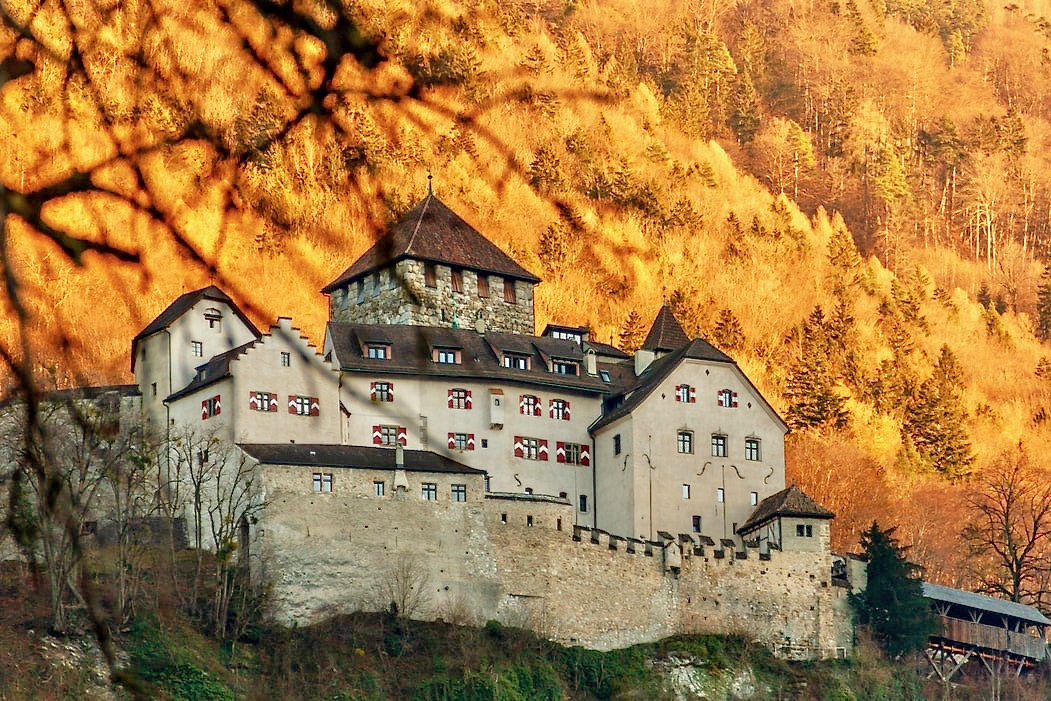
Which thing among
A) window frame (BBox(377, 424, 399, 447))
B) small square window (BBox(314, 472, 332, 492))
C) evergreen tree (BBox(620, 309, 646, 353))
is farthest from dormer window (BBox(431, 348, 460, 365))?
evergreen tree (BBox(620, 309, 646, 353))

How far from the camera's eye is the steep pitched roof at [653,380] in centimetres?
6122

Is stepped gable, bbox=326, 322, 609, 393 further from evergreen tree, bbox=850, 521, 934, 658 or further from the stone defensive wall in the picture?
evergreen tree, bbox=850, 521, 934, 658

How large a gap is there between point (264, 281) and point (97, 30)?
5.82 feet

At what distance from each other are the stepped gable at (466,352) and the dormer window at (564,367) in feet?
0.61

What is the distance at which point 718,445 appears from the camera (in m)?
61.8

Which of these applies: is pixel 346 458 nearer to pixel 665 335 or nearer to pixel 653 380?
pixel 653 380

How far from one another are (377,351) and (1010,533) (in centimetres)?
2974

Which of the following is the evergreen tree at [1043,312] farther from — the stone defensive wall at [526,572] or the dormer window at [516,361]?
the stone defensive wall at [526,572]

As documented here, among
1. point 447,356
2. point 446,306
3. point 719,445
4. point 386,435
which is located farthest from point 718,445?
point 386,435

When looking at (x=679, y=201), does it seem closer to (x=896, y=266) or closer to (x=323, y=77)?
(x=323, y=77)

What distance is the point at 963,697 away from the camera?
195ft

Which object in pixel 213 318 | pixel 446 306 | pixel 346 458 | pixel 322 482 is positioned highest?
pixel 446 306

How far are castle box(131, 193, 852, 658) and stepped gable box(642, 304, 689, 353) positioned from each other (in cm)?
127

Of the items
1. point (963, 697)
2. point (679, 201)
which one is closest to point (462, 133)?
point (679, 201)
